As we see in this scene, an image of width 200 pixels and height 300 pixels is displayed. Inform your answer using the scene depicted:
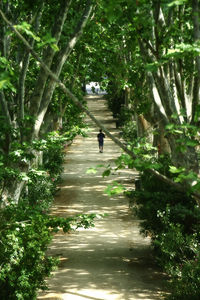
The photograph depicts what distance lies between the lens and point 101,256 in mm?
13445

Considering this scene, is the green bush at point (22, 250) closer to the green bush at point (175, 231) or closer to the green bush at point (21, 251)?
the green bush at point (21, 251)

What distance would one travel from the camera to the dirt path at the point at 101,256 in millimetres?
10727

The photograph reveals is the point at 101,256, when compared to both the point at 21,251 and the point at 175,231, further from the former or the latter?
the point at 21,251

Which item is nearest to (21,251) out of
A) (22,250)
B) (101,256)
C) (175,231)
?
(22,250)

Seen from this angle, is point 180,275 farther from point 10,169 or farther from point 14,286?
point 10,169

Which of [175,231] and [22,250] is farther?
[175,231]

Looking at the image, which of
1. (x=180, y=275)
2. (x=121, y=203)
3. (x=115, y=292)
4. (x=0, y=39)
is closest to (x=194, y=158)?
(x=180, y=275)

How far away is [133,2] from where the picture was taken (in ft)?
21.3

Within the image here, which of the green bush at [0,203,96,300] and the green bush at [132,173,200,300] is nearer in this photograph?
the green bush at [0,203,96,300]

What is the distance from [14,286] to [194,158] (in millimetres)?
4006

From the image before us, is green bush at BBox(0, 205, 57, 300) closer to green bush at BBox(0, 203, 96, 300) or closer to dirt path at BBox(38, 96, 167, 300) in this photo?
green bush at BBox(0, 203, 96, 300)

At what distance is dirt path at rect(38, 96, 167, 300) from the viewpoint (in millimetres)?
10727

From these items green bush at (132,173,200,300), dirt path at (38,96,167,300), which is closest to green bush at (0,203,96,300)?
dirt path at (38,96,167,300)

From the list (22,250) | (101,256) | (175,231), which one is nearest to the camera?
(22,250)
